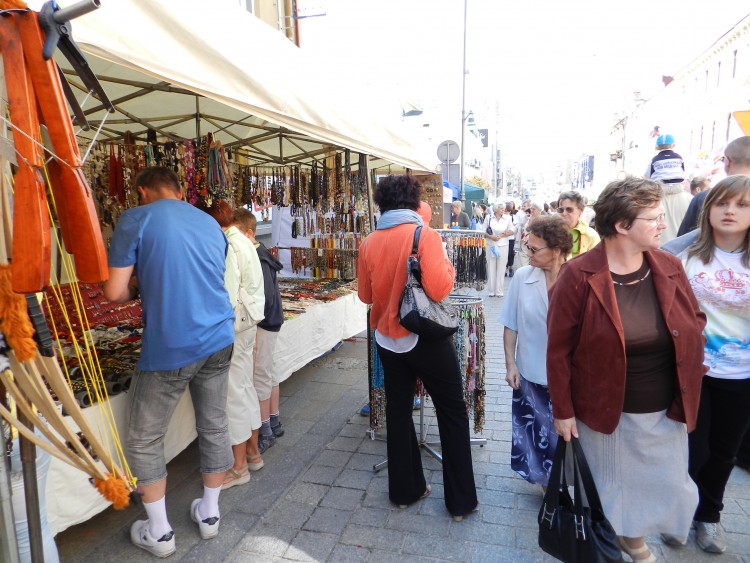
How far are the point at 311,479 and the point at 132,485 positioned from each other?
6.05 feet

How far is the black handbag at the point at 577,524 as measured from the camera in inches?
73.0

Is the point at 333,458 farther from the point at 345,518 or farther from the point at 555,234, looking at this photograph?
the point at 555,234

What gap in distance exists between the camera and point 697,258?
94.0 inches

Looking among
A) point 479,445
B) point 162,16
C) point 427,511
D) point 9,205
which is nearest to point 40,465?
point 9,205

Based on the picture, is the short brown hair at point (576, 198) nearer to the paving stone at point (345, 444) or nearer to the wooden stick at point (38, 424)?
the paving stone at point (345, 444)

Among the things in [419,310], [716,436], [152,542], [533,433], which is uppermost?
[419,310]

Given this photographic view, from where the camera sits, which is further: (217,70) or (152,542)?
(152,542)

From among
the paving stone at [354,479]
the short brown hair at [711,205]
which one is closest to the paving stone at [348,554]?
the paving stone at [354,479]

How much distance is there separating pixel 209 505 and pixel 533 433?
180 centimetres

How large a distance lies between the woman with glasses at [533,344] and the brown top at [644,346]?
24.2 inches

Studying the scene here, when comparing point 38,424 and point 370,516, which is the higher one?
point 38,424

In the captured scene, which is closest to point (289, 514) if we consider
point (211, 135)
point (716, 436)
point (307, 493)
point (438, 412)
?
point (307, 493)

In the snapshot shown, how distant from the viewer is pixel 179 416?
3.03 meters

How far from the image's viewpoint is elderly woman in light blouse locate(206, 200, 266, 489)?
10.1ft
